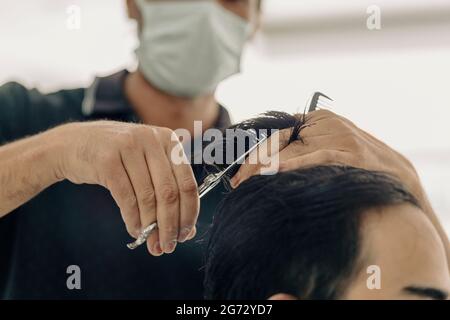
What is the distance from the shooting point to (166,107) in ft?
3.55

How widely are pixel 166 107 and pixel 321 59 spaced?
1.44 ft

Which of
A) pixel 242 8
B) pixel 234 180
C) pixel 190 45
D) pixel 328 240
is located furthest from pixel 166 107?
pixel 328 240

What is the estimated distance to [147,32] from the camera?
3.79 feet

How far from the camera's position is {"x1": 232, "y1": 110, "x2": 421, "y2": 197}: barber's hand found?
2.35 feet

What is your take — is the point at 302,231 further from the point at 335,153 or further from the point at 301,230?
the point at 335,153

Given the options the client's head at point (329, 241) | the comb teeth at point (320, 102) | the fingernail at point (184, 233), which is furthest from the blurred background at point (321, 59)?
the fingernail at point (184, 233)

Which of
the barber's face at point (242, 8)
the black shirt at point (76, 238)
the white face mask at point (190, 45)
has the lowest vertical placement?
the black shirt at point (76, 238)

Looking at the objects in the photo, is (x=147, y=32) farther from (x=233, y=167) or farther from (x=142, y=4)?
(x=233, y=167)

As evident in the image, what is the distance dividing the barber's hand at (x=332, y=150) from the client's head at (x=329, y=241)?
0.01 meters

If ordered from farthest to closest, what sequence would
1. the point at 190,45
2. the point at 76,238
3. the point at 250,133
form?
the point at 190,45 < the point at 76,238 < the point at 250,133

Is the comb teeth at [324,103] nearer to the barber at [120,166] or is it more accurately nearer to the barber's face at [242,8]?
the barber at [120,166]

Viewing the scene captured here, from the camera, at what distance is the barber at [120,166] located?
0.66 m
